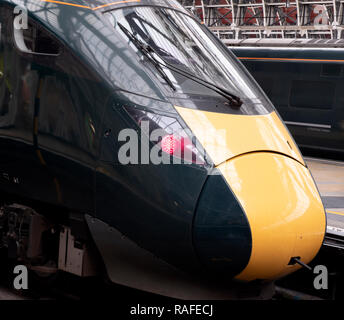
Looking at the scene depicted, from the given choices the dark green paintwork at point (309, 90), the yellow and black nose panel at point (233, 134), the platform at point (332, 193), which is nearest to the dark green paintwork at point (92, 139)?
the yellow and black nose panel at point (233, 134)

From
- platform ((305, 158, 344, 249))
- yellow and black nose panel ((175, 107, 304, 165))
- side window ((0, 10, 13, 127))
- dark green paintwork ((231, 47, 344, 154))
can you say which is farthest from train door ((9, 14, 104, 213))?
dark green paintwork ((231, 47, 344, 154))

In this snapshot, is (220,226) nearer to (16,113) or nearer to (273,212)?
(273,212)

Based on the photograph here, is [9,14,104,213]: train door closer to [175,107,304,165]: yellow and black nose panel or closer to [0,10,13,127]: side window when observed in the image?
[0,10,13,127]: side window

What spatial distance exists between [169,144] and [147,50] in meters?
0.74

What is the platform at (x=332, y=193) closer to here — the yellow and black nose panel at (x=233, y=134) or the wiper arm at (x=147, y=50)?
the yellow and black nose panel at (x=233, y=134)

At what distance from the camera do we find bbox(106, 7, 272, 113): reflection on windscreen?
4.12 meters

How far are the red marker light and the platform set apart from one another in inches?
93.0

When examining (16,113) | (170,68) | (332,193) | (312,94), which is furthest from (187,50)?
(312,94)

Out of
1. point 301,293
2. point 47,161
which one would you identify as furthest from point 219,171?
point 301,293

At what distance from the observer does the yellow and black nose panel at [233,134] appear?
12.2 feet

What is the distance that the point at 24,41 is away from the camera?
162 inches

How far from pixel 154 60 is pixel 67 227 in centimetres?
127

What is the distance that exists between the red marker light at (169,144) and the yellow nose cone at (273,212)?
0.95 ft

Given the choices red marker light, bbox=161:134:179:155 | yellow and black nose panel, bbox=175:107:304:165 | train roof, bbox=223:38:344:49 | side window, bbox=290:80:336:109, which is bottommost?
red marker light, bbox=161:134:179:155
